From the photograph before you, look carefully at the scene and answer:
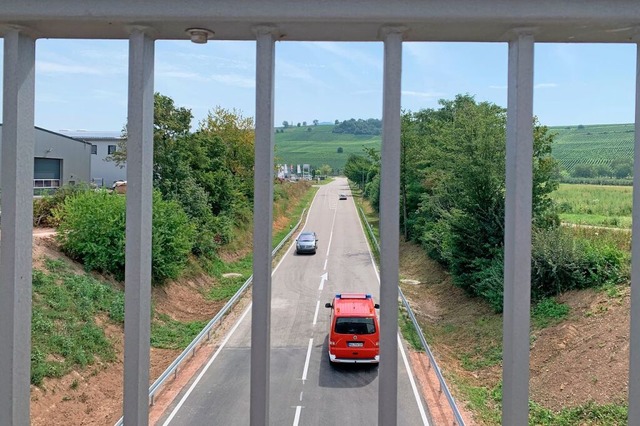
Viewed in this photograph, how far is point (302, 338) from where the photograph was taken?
14.9 m

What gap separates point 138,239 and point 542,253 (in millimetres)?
15340

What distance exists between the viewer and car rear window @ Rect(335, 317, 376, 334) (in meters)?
12.2

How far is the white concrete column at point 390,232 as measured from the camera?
8.87 ft

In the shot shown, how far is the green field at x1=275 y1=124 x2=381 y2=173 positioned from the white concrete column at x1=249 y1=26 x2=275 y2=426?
12164cm

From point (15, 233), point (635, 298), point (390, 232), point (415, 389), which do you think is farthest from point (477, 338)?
point (15, 233)

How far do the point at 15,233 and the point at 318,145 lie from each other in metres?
157

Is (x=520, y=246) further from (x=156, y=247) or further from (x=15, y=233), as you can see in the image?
(x=156, y=247)

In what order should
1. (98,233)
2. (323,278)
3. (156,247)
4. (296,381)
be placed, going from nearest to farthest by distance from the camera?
(296,381)
(98,233)
(156,247)
(323,278)

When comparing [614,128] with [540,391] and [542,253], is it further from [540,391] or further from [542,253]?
[540,391]

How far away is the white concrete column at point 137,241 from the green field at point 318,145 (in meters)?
122

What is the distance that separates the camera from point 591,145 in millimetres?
54594

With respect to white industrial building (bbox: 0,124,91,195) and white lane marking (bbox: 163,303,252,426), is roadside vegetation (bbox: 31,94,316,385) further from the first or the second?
white industrial building (bbox: 0,124,91,195)

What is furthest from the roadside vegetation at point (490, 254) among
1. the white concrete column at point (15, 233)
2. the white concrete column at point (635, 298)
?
the white concrete column at point (15, 233)

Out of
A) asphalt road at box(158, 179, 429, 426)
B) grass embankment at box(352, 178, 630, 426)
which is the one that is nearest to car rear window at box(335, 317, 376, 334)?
asphalt road at box(158, 179, 429, 426)
